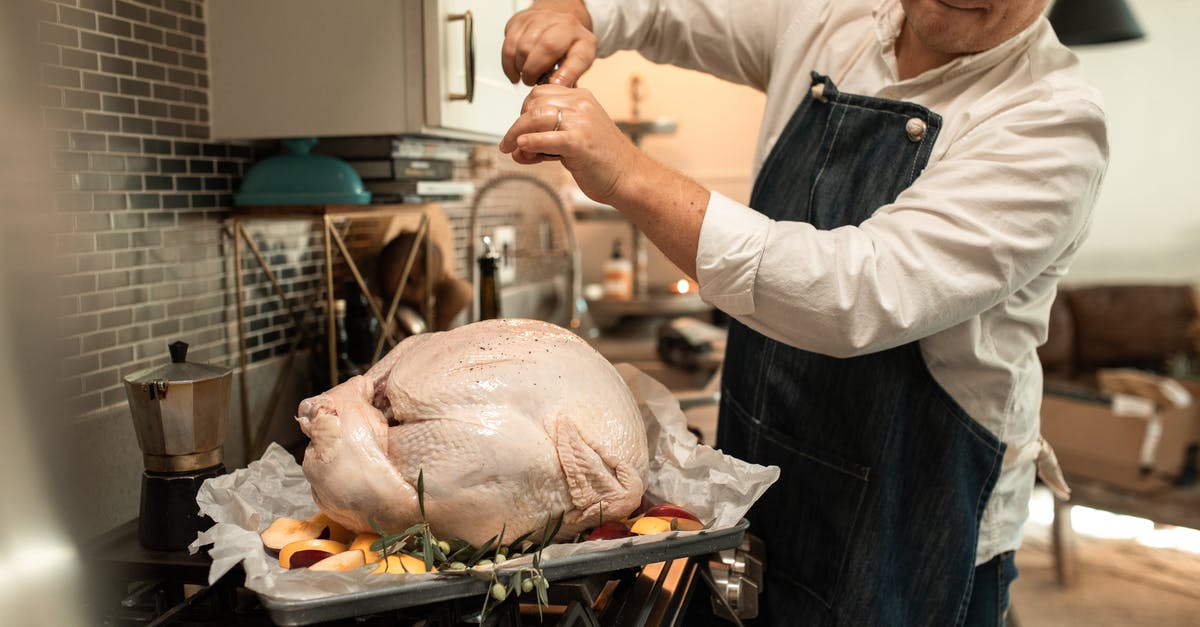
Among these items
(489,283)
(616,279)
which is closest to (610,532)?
(489,283)

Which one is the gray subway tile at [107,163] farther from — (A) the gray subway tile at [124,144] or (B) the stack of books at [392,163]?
(B) the stack of books at [392,163]

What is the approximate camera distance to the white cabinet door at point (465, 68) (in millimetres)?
1250

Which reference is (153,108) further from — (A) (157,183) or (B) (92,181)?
(B) (92,181)

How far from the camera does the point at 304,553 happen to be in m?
0.76

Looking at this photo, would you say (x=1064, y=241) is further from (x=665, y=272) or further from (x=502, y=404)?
(x=665, y=272)

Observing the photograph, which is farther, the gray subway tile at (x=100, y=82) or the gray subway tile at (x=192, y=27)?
the gray subway tile at (x=192, y=27)

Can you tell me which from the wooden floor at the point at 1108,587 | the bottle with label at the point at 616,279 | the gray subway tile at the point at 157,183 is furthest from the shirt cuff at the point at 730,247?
the wooden floor at the point at 1108,587

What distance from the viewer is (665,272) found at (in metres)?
4.22

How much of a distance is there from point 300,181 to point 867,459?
0.88 metres

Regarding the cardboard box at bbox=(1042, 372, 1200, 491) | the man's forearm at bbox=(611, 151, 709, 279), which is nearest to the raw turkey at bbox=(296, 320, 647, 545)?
the man's forearm at bbox=(611, 151, 709, 279)

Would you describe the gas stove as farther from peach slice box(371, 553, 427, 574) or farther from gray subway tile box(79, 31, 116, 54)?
gray subway tile box(79, 31, 116, 54)

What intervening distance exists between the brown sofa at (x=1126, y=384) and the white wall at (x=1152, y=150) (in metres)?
0.41

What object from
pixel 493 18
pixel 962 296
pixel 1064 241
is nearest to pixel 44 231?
pixel 962 296

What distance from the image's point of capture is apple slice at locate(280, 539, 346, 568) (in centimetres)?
75
